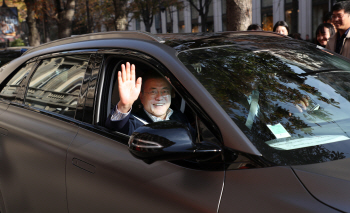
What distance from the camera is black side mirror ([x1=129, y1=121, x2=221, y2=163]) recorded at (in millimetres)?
1688

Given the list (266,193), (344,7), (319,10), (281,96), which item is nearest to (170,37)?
(281,96)

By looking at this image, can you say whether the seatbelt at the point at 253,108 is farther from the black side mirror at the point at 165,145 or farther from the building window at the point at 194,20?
the building window at the point at 194,20

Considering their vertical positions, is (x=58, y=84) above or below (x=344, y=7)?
below

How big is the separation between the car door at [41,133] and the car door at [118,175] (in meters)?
0.14

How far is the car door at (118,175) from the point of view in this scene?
1731mm

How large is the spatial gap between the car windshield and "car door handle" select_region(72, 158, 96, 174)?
0.75m

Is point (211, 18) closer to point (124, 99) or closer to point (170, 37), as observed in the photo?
point (170, 37)

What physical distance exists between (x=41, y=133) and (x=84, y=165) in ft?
1.85

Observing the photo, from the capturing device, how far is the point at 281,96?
206cm

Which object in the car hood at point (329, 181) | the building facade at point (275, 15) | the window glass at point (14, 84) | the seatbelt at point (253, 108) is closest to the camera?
the car hood at point (329, 181)

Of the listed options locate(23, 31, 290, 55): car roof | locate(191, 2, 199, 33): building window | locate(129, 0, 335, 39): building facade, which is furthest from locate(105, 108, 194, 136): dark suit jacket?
locate(191, 2, 199, 33): building window

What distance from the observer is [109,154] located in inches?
86.2

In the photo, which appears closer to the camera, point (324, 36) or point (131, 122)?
point (131, 122)

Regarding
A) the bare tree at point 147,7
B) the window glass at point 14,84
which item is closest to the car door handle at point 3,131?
the window glass at point 14,84
